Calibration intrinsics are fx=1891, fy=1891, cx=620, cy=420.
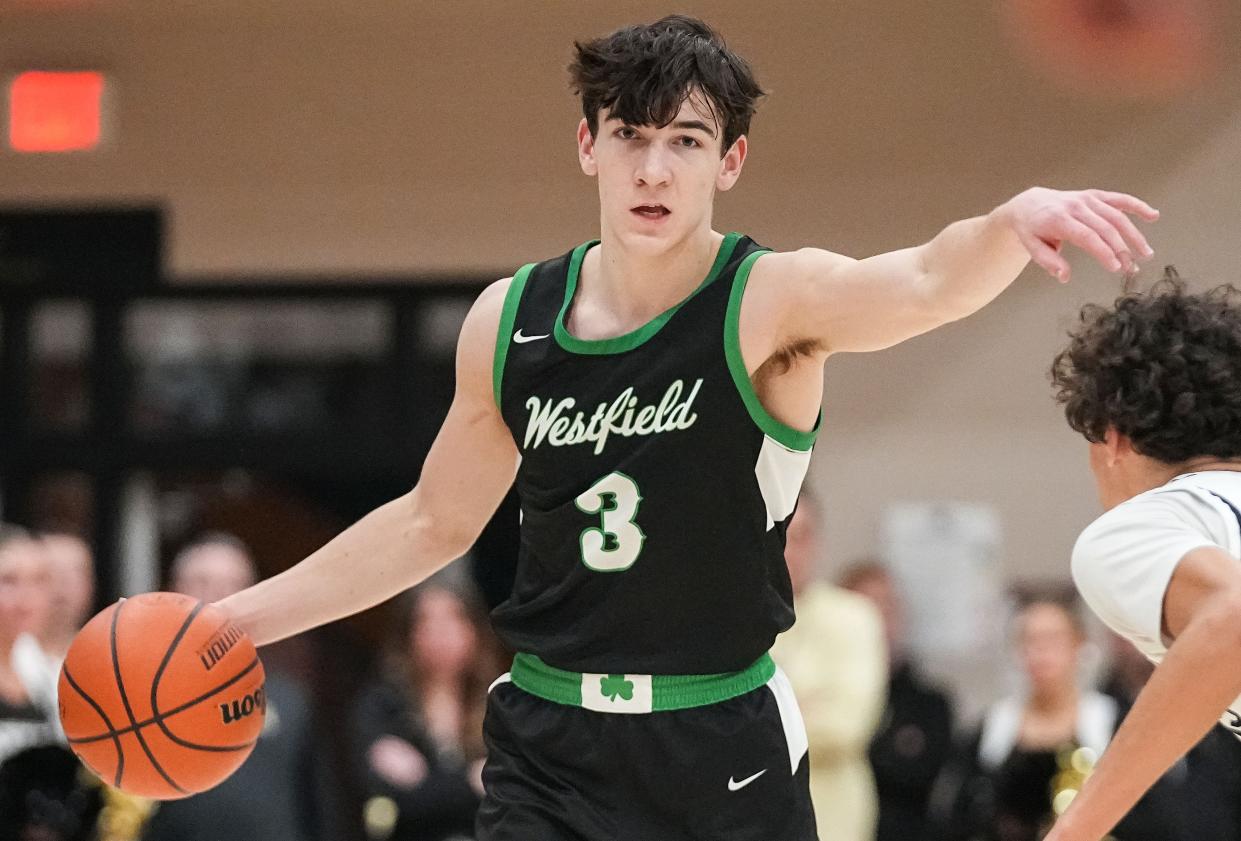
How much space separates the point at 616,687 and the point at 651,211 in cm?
89

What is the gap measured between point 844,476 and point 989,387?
2.69ft

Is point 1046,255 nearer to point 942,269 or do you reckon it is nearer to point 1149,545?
point 942,269

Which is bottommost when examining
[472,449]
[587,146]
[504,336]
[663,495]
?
[472,449]

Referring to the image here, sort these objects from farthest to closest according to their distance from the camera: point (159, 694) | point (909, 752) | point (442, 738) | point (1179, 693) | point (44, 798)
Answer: point (909, 752)
point (442, 738)
point (44, 798)
point (159, 694)
point (1179, 693)

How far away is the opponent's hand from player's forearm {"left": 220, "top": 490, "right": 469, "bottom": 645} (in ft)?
4.94

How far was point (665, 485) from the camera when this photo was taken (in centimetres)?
346

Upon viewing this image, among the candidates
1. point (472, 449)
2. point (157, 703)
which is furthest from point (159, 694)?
point (472, 449)

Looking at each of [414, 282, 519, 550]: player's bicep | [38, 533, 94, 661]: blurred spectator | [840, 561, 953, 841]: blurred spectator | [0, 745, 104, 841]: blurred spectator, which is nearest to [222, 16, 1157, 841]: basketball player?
[414, 282, 519, 550]: player's bicep

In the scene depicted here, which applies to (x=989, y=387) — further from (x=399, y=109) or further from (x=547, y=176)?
(x=399, y=109)

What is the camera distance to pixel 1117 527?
9.85 feet

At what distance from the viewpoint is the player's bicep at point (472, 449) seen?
3.74 m

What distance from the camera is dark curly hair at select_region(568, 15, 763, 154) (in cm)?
348

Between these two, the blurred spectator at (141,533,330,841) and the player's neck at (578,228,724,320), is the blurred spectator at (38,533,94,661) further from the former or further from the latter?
the player's neck at (578,228,724,320)

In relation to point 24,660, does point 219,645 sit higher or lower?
higher
